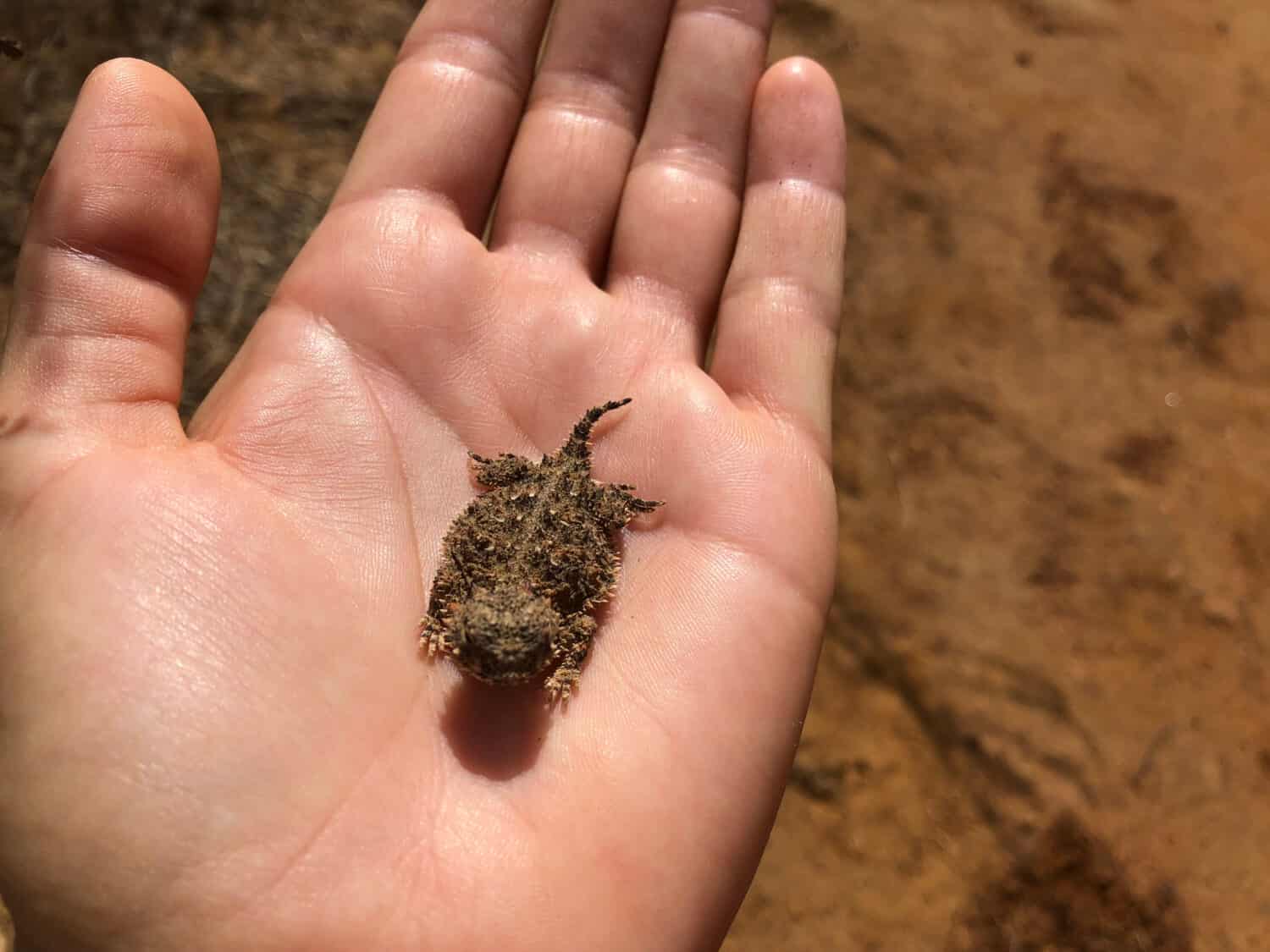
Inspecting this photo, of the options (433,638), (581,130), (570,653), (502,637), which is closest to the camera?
(502,637)

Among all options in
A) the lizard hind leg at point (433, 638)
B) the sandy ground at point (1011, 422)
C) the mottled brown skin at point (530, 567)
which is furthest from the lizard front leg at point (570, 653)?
the sandy ground at point (1011, 422)

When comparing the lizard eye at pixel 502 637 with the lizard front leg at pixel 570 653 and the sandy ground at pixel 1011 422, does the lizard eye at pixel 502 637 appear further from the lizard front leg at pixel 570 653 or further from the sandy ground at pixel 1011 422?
the sandy ground at pixel 1011 422

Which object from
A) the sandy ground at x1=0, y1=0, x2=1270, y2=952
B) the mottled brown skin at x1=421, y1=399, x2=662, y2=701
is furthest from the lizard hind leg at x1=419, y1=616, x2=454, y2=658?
the sandy ground at x1=0, y1=0, x2=1270, y2=952

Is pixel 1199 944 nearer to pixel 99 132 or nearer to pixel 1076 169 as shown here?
pixel 1076 169

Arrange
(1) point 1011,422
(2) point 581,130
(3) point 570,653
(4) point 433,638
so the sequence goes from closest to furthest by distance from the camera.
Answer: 1. (4) point 433,638
2. (3) point 570,653
3. (2) point 581,130
4. (1) point 1011,422

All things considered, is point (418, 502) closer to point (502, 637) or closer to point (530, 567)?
point (530, 567)

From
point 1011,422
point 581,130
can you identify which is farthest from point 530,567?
point 1011,422

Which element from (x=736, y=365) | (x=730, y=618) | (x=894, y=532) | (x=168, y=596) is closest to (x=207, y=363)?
(x=168, y=596)
